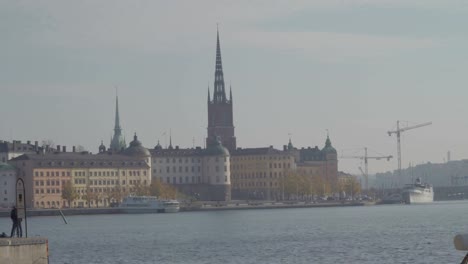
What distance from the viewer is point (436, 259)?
5406cm

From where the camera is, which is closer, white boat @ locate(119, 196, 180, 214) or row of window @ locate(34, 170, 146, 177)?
white boat @ locate(119, 196, 180, 214)

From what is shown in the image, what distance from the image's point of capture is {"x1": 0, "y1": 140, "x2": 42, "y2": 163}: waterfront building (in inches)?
7264

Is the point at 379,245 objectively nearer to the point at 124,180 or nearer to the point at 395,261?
the point at 395,261

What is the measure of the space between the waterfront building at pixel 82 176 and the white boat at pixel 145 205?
916 cm

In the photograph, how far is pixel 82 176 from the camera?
595 ft

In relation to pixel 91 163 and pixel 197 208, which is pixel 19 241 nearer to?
pixel 197 208

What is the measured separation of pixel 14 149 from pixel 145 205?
1178 inches

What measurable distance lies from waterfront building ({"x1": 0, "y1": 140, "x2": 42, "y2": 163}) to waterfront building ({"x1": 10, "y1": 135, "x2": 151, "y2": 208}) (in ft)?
19.8

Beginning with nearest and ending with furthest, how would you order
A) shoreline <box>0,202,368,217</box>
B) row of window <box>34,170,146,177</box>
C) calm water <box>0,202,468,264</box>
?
1. calm water <box>0,202,468,264</box>
2. shoreline <box>0,202,368,217</box>
3. row of window <box>34,170,146,177</box>

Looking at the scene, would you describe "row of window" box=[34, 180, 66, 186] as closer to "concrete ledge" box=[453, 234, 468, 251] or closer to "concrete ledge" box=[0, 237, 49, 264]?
"concrete ledge" box=[0, 237, 49, 264]

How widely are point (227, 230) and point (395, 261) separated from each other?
42.5 meters

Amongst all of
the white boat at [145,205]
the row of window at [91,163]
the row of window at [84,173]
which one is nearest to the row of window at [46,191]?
the row of window at [84,173]

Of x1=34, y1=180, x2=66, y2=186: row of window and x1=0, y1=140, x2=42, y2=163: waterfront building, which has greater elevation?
A: x1=0, y1=140, x2=42, y2=163: waterfront building

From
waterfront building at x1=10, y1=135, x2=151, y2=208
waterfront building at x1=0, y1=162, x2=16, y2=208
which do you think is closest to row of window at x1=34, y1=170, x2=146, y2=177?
waterfront building at x1=10, y1=135, x2=151, y2=208
